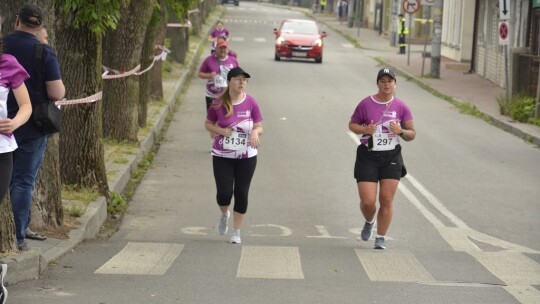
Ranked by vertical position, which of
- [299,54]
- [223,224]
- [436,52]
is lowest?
[299,54]

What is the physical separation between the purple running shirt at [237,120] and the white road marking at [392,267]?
1.48 metres

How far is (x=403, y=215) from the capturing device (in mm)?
14062

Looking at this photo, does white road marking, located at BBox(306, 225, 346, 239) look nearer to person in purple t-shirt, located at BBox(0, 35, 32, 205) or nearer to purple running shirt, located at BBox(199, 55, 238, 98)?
person in purple t-shirt, located at BBox(0, 35, 32, 205)

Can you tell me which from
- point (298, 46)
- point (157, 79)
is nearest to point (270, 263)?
point (157, 79)

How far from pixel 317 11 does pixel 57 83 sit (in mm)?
87475

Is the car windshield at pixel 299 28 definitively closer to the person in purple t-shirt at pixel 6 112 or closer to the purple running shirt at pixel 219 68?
the purple running shirt at pixel 219 68

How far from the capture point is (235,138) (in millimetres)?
11555

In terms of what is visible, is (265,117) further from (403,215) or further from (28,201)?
(28,201)

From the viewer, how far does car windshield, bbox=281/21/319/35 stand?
44000 millimetres

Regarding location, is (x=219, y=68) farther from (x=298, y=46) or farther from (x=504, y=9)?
(x=298, y=46)

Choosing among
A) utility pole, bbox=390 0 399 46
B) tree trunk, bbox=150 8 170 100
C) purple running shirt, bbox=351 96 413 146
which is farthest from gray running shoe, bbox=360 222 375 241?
utility pole, bbox=390 0 399 46

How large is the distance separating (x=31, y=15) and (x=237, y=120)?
112 inches

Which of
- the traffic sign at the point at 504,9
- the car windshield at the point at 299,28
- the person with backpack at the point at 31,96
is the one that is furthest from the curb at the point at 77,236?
the car windshield at the point at 299,28

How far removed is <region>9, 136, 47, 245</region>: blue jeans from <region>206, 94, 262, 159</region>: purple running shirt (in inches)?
94.5
